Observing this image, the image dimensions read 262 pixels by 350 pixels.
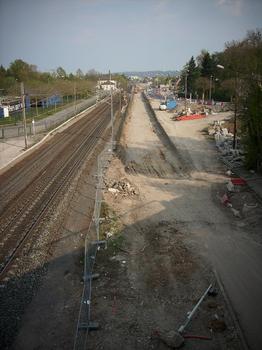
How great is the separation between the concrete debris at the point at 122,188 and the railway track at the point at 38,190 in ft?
10.2

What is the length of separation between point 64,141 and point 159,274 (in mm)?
29707

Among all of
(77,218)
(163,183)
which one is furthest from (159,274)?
(163,183)

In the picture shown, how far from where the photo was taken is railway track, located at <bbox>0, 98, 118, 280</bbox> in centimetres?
1653

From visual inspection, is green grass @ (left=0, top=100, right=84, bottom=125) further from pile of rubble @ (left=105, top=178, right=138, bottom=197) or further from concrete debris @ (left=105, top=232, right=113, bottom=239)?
concrete debris @ (left=105, top=232, right=113, bottom=239)

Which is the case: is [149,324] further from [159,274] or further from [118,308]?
[159,274]

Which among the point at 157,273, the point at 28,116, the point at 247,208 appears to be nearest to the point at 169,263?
the point at 157,273

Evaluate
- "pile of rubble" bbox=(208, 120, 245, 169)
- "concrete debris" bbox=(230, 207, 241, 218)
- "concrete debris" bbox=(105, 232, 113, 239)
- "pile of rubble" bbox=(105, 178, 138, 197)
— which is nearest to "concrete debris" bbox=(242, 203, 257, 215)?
"concrete debris" bbox=(230, 207, 241, 218)

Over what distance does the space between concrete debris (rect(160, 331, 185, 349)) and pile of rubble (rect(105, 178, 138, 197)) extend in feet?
41.8

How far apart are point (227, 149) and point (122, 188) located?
13.7m

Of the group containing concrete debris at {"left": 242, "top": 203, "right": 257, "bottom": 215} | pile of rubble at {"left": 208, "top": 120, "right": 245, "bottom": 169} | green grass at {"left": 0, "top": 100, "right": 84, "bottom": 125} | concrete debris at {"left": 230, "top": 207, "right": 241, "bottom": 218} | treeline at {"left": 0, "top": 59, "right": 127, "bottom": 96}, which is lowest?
concrete debris at {"left": 230, "top": 207, "right": 241, "bottom": 218}

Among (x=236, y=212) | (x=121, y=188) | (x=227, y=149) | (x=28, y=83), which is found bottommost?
(x=236, y=212)

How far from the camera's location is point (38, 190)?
2352cm

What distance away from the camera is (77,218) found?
19141 mm

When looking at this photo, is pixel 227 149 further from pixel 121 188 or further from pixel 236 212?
pixel 236 212
